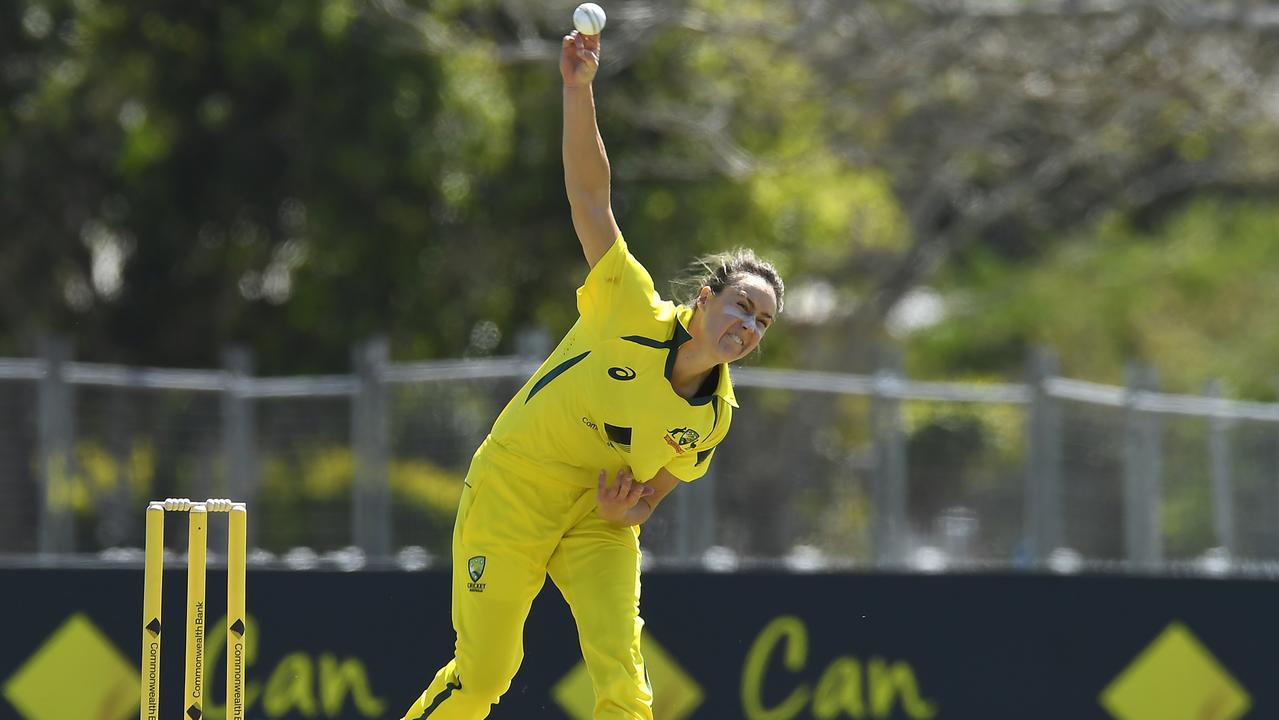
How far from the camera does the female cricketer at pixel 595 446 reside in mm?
5355

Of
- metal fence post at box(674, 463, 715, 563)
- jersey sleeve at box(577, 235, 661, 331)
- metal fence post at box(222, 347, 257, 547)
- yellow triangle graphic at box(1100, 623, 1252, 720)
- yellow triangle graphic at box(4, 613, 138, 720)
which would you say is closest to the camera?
jersey sleeve at box(577, 235, 661, 331)

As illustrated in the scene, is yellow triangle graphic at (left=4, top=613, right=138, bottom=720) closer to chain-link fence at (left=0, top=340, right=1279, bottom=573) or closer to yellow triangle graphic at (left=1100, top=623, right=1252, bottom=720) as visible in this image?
chain-link fence at (left=0, top=340, right=1279, bottom=573)

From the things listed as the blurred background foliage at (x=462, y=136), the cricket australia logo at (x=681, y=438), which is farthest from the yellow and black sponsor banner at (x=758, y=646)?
the blurred background foliage at (x=462, y=136)

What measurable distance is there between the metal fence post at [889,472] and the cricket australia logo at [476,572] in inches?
225

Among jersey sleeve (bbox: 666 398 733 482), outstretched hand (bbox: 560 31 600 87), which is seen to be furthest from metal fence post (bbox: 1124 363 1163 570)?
outstretched hand (bbox: 560 31 600 87)

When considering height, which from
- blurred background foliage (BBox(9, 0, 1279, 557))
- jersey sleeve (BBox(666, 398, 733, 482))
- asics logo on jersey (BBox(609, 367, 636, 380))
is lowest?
jersey sleeve (BBox(666, 398, 733, 482))

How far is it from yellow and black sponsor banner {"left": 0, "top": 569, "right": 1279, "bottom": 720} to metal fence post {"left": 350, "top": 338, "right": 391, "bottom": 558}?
3569 mm

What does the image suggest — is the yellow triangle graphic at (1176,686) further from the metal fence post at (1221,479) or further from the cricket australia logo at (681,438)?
the metal fence post at (1221,479)

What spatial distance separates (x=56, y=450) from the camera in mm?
10484

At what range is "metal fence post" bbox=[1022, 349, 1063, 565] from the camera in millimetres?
11359

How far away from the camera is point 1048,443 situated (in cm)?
1141

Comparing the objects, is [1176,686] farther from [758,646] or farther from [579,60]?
[579,60]

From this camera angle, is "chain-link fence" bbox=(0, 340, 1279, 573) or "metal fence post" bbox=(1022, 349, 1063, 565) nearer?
"chain-link fence" bbox=(0, 340, 1279, 573)

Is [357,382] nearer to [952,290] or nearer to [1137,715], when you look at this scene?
[1137,715]
